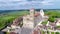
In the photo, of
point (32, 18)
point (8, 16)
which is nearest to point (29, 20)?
point (32, 18)

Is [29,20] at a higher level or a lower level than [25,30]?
higher

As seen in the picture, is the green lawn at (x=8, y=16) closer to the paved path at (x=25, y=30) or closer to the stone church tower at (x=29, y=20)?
the stone church tower at (x=29, y=20)

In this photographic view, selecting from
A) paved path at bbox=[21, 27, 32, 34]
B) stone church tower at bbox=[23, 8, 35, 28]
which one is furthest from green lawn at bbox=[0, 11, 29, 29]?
paved path at bbox=[21, 27, 32, 34]

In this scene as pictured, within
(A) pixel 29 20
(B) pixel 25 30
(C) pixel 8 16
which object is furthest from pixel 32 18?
(C) pixel 8 16

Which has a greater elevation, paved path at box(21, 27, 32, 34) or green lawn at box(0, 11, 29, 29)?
green lawn at box(0, 11, 29, 29)

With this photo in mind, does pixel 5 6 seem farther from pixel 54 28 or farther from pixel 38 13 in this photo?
pixel 54 28

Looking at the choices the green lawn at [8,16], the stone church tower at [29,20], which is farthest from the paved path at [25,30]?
the green lawn at [8,16]

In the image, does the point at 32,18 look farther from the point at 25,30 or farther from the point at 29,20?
the point at 25,30

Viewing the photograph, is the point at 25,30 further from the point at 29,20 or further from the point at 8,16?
the point at 8,16

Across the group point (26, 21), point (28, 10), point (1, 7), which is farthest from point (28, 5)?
point (1, 7)

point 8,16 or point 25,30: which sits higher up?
point 8,16

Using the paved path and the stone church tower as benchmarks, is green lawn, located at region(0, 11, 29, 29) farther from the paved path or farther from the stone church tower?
the paved path

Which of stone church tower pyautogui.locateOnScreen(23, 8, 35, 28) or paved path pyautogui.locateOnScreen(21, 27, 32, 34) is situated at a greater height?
stone church tower pyautogui.locateOnScreen(23, 8, 35, 28)
